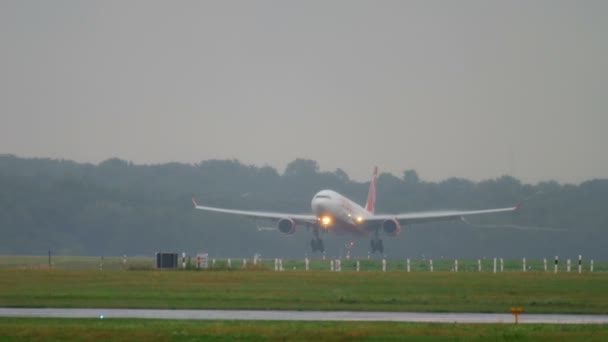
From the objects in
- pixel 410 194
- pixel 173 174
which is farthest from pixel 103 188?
pixel 410 194

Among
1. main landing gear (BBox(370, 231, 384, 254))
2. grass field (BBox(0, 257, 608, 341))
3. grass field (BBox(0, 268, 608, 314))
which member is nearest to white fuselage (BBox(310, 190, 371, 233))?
main landing gear (BBox(370, 231, 384, 254))

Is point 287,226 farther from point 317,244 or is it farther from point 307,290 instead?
point 307,290

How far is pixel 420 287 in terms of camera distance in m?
43.5

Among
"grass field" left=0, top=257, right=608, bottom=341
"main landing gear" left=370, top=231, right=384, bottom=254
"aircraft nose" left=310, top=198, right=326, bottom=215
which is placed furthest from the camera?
"main landing gear" left=370, top=231, right=384, bottom=254

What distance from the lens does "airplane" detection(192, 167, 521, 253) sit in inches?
3265

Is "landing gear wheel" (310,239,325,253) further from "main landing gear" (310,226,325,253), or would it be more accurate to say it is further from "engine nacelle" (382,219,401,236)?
"engine nacelle" (382,219,401,236)

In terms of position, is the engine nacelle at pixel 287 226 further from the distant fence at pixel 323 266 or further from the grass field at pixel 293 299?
the grass field at pixel 293 299

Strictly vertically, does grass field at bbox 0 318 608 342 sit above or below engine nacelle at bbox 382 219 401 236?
below

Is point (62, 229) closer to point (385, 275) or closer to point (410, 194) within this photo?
point (410, 194)

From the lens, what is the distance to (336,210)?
271 feet

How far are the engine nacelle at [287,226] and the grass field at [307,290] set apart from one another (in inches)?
1385

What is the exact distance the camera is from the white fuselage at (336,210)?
82.3 meters

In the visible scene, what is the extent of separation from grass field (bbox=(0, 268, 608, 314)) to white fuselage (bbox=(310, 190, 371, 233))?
93.9 ft

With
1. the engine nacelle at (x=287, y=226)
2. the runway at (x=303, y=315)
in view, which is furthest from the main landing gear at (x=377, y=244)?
the runway at (x=303, y=315)
